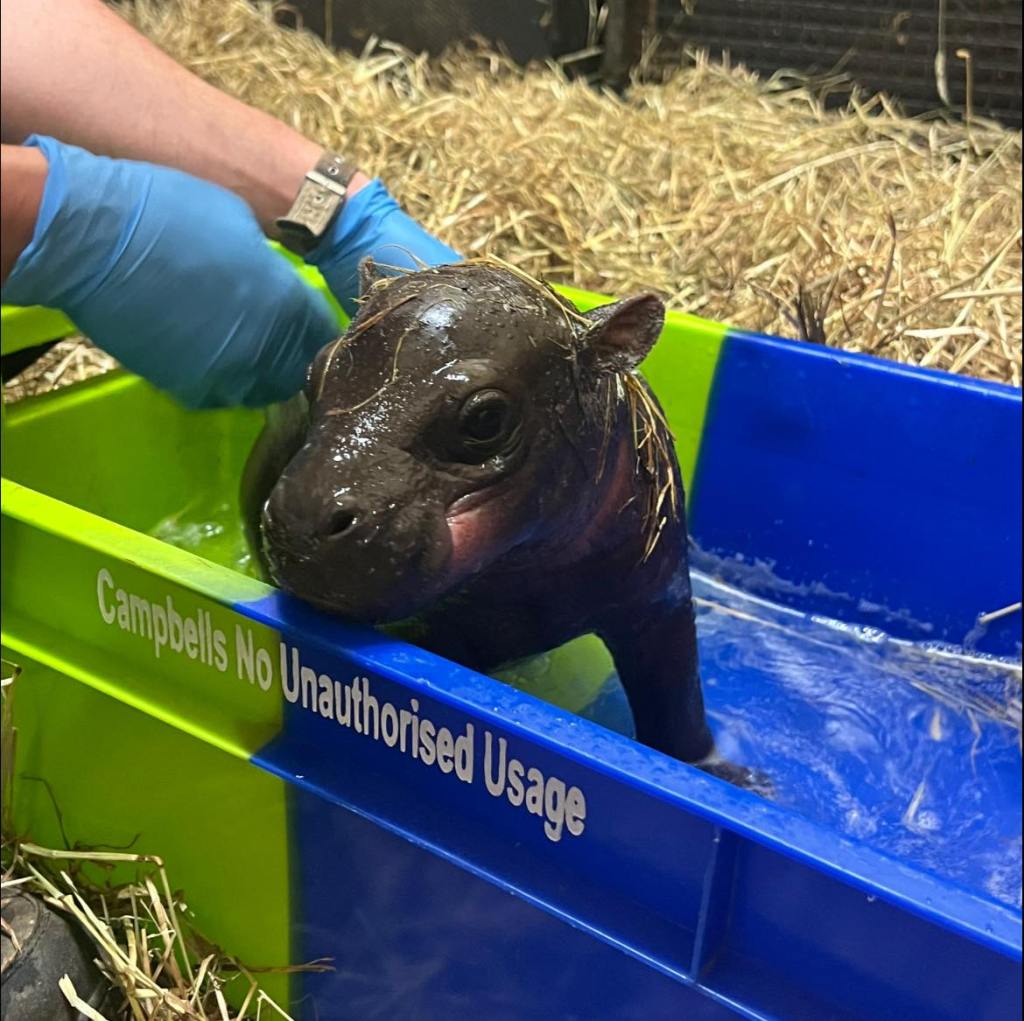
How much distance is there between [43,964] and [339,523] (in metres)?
0.43

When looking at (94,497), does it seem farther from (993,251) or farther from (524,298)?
(993,251)

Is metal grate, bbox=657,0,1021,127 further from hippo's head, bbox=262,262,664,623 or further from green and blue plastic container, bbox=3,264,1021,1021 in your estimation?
hippo's head, bbox=262,262,664,623

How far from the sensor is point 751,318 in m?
1.69

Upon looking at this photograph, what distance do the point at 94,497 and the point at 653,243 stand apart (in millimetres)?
919

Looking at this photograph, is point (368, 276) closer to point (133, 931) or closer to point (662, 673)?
point (662, 673)

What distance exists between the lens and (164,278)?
3.57ft

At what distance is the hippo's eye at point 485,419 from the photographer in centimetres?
78

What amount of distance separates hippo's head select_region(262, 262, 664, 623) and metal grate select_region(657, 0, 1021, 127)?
1.92 metres

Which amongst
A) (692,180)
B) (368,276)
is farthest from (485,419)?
(692,180)

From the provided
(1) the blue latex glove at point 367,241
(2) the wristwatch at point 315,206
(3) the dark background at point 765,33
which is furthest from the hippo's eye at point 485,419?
(3) the dark background at point 765,33

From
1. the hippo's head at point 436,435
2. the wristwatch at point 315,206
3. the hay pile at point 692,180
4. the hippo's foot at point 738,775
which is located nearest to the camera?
the hippo's head at point 436,435

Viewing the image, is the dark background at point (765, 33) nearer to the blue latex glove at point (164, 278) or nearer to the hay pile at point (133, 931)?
the blue latex glove at point (164, 278)

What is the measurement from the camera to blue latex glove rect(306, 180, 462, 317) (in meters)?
1.24

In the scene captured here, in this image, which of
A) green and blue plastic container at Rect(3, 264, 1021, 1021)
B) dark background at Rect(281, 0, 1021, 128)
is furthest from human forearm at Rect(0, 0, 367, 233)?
dark background at Rect(281, 0, 1021, 128)
